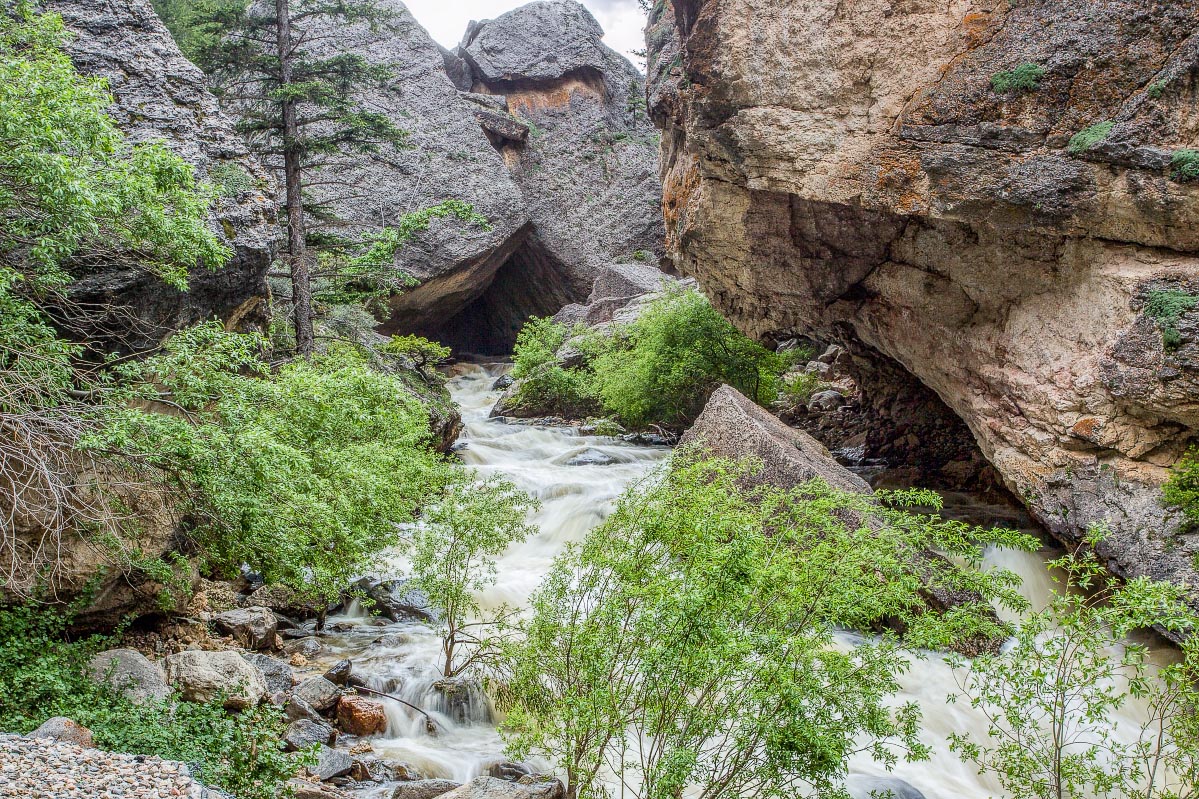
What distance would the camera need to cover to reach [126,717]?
21.0 ft

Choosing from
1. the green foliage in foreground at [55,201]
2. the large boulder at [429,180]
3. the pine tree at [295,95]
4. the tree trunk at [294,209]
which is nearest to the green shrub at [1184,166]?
the pine tree at [295,95]

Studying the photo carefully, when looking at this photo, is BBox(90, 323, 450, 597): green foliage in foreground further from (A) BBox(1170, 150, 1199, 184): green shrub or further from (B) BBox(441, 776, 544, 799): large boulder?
(A) BBox(1170, 150, 1199, 184): green shrub

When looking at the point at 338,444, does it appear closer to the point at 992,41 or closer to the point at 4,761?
the point at 4,761

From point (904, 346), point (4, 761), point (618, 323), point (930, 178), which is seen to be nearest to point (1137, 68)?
point (930, 178)

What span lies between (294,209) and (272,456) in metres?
9.34

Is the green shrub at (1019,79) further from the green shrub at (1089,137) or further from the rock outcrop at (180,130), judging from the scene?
the rock outcrop at (180,130)

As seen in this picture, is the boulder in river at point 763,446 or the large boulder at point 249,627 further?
the boulder in river at point 763,446

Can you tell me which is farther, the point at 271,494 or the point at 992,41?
the point at 992,41

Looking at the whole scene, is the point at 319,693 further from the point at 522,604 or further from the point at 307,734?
the point at 522,604

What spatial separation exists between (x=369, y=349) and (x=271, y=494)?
31.7 ft

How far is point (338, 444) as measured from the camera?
359 inches

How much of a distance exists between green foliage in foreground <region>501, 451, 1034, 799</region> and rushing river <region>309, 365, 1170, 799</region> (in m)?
2.49

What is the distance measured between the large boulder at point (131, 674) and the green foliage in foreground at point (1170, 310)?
40.5 ft

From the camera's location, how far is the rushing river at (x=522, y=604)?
798 centimetres
